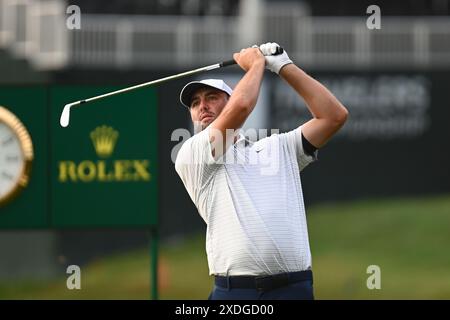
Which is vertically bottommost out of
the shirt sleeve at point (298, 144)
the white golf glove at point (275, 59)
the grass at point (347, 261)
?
the grass at point (347, 261)

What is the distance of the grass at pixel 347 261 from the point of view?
15.4 metres

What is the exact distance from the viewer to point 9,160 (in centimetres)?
992

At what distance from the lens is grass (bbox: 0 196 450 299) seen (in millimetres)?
15422

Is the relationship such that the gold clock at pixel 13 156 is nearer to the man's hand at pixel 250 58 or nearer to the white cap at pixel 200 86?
the white cap at pixel 200 86

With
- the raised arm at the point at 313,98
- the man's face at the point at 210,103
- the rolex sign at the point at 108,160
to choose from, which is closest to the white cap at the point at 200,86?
the man's face at the point at 210,103

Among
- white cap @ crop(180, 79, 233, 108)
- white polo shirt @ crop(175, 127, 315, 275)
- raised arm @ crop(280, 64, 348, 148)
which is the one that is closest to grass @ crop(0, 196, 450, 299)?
white cap @ crop(180, 79, 233, 108)

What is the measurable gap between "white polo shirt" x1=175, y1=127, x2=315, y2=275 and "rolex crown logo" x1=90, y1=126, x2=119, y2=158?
11.4 ft

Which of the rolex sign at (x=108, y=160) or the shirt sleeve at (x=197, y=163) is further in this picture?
the rolex sign at (x=108, y=160)

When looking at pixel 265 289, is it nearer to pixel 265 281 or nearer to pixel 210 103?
pixel 265 281

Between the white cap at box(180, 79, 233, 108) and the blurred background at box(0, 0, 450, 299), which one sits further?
the blurred background at box(0, 0, 450, 299)

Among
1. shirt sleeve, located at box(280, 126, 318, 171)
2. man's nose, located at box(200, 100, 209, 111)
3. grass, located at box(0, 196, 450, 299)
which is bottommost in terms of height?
grass, located at box(0, 196, 450, 299)

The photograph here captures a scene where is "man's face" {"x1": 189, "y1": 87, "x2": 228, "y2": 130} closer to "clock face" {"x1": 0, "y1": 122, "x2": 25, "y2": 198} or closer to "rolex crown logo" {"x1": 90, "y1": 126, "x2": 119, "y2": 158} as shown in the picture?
"rolex crown logo" {"x1": 90, "y1": 126, "x2": 119, "y2": 158}
